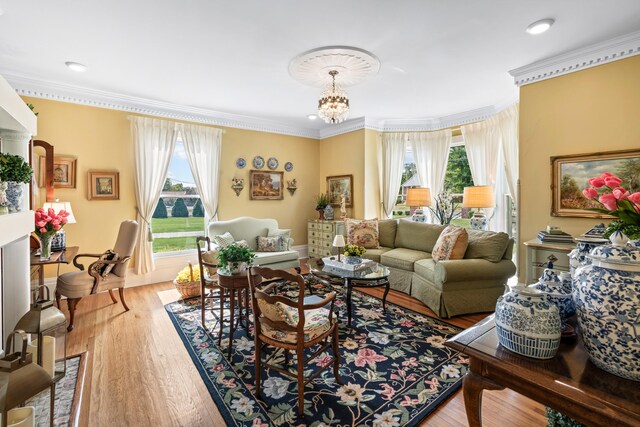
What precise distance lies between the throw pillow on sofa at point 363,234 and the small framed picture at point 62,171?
4.32 m

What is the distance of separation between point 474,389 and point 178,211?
533 centimetres

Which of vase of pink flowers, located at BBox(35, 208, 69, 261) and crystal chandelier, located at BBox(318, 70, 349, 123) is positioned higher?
crystal chandelier, located at BBox(318, 70, 349, 123)

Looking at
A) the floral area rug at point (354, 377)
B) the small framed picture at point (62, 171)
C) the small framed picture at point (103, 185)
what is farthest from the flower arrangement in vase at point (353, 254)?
the small framed picture at point (62, 171)

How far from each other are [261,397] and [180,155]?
4451 millimetres

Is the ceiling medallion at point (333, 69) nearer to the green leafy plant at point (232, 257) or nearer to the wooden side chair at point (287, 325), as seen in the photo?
the green leafy plant at point (232, 257)

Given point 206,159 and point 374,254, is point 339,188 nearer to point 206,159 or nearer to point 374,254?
point 374,254

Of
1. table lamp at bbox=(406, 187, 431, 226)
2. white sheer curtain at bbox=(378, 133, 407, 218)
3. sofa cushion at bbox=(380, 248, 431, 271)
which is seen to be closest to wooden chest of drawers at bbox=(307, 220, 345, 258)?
white sheer curtain at bbox=(378, 133, 407, 218)

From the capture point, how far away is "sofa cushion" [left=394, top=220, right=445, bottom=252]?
15.8ft

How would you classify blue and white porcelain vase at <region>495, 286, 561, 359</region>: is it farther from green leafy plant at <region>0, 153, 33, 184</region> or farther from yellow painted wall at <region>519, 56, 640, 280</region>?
yellow painted wall at <region>519, 56, 640, 280</region>

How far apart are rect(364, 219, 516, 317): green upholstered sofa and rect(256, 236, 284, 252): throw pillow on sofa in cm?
188

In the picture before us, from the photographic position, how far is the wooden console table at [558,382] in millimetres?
846

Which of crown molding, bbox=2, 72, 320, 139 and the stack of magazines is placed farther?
crown molding, bbox=2, 72, 320, 139

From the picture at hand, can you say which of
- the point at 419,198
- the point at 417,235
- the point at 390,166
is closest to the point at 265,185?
the point at 390,166

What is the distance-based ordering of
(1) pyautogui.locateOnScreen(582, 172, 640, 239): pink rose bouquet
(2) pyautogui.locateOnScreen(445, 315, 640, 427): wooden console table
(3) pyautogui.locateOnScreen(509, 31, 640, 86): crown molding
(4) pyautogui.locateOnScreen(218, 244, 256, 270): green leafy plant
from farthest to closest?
1. (3) pyautogui.locateOnScreen(509, 31, 640, 86): crown molding
2. (4) pyautogui.locateOnScreen(218, 244, 256, 270): green leafy plant
3. (1) pyautogui.locateOnScreen(582, 172, 640, 239): pink rose bouquet
4. (2) pyautogui.locateOnScreen(445, 315, 640, 427): wooden console table
